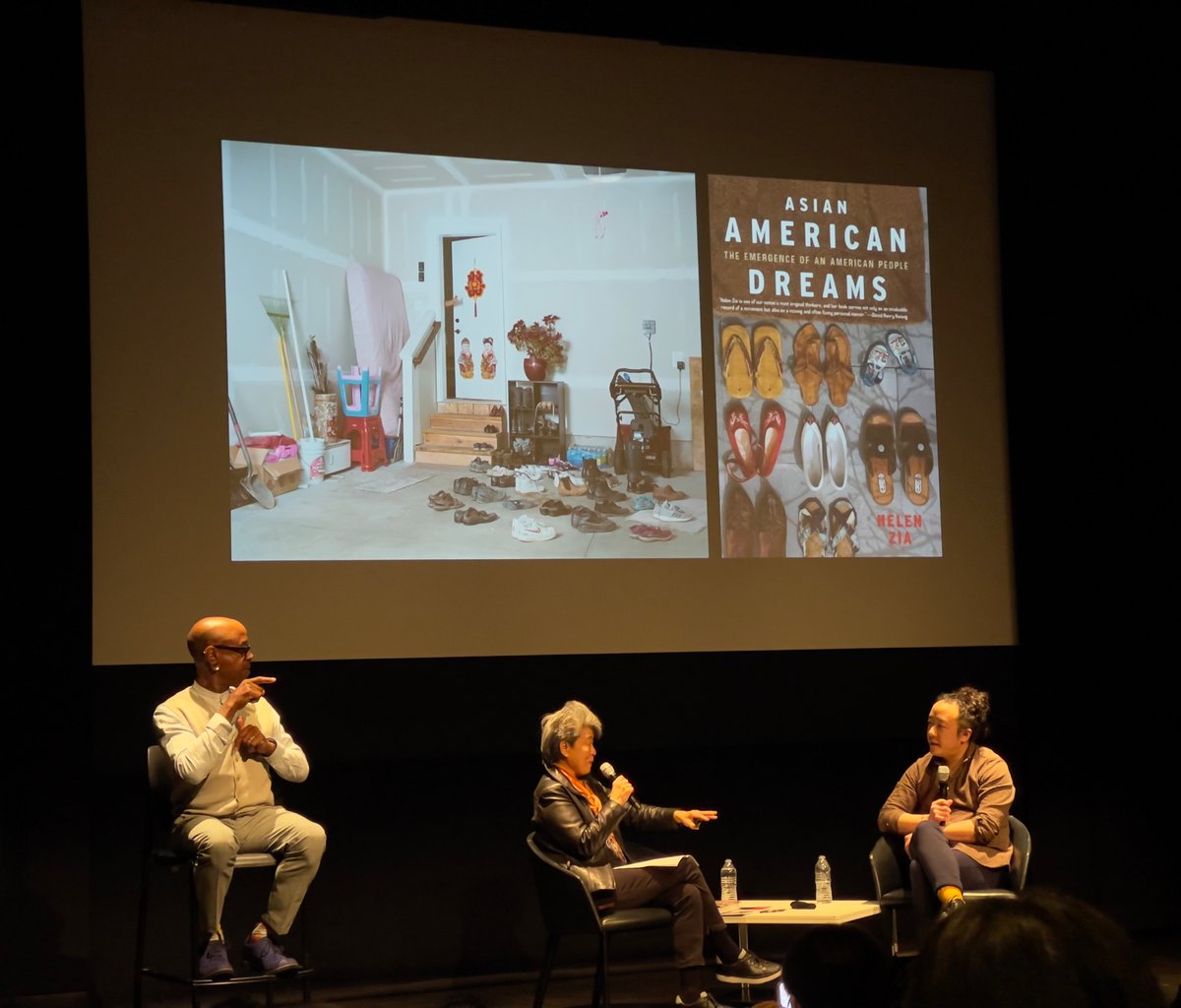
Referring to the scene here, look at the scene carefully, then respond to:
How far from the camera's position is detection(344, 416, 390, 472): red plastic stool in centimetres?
451

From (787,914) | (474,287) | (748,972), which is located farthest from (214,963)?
(474,287)

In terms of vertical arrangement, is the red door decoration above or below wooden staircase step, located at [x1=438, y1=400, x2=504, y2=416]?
above

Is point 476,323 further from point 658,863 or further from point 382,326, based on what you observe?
point 658,863

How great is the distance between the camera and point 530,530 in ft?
15.2

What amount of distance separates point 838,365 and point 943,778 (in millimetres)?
1685

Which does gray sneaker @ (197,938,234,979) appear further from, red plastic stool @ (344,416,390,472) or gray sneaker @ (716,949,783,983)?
red plastic stool @ (344,416,390,472)

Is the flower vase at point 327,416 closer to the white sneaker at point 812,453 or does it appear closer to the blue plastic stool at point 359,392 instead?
the blue plastic stool at point 359,392

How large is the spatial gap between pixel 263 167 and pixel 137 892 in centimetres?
242

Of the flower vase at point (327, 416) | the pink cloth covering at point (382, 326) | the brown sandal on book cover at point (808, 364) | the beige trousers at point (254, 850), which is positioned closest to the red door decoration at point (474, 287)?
the pink cloth covering at point (382, 326)

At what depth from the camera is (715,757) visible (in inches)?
196

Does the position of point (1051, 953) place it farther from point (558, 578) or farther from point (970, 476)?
point (970, 476)

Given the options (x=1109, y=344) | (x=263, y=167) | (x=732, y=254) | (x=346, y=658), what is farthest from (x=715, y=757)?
(x=263, y=167)

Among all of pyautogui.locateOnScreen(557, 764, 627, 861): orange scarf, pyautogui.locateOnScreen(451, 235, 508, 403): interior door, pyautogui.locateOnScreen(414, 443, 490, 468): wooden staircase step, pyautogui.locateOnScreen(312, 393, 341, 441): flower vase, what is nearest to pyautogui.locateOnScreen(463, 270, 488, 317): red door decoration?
pyautogui.locateOnScreen(451, 235, 508, 403): interior door

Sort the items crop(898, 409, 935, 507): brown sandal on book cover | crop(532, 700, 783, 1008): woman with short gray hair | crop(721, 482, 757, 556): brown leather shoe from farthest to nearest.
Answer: crop(898, 409, 935, 507): brown sandal on book cover
crop(721, 482, 757, 556): brown leather shoe
crop(532, 700, 783, 1008): woman with short gray hair
